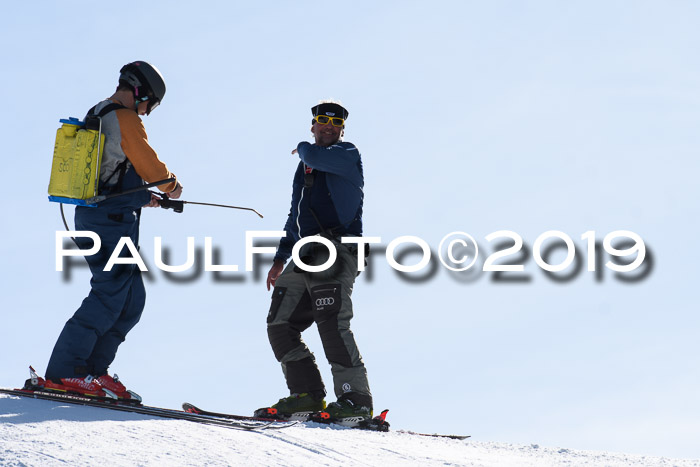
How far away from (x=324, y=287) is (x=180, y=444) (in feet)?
7.78

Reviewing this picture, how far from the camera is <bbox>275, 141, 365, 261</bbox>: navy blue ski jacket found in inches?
282

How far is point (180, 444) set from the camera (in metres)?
5.07

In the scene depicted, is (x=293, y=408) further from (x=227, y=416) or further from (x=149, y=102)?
(x=149, y=102)

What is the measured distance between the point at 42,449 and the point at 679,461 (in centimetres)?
502

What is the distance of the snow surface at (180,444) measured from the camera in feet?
15.3

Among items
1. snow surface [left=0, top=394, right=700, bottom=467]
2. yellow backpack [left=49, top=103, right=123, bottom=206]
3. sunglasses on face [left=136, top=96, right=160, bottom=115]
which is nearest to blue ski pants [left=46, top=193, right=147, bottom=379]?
yellow backpack [left=49, top=103, right=123, bottom=206]

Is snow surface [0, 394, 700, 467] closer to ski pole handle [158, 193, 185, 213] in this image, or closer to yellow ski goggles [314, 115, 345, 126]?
ski pole handle [158, 193, 185, 213]

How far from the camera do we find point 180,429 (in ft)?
17.9

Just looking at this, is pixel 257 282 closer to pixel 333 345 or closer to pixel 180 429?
pixel 333 345

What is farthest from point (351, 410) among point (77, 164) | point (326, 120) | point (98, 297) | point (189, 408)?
point (77, 164)

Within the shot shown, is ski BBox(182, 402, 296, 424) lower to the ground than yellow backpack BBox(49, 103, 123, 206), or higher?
lower

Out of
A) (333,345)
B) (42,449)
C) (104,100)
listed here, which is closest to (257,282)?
(333,345)

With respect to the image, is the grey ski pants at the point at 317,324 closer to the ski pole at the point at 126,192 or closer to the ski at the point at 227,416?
the ski at the point at 227,416

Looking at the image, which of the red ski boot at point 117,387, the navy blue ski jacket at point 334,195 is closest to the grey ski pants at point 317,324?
the navy blue ski jacket at point 334,195
